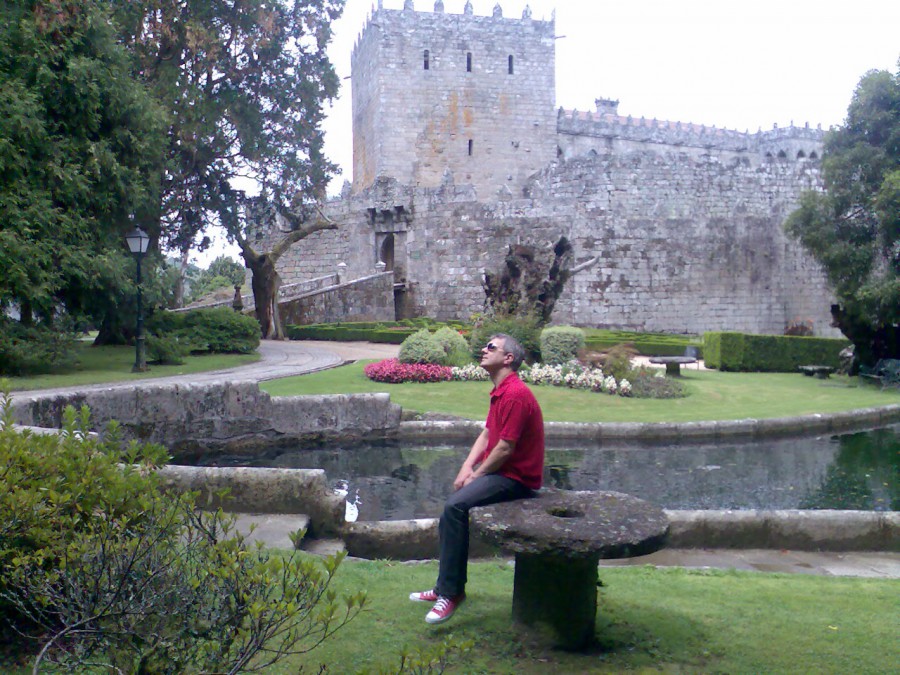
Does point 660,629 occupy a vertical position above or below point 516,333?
below

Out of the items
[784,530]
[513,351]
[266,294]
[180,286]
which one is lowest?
[784,530]

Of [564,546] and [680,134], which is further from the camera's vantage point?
[680,134]

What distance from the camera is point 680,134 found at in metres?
46.7

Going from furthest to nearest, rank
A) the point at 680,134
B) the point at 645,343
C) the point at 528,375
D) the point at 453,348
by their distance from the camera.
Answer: the point at 680,134, the point at 645,343, the point at 453,348, the point at 528,375

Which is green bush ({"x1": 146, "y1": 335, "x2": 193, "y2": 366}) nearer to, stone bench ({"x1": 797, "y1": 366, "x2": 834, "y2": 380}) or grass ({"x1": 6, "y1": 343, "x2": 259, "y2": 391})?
grass ({"x1": 6, "y1": 343, "x2": 259, "y2": 391})

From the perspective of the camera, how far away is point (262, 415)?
9.84 meters

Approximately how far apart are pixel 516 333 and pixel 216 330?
25.4ft

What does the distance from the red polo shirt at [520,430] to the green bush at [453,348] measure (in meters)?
10.9

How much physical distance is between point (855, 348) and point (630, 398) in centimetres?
746

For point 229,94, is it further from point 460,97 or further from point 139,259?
point 460,97

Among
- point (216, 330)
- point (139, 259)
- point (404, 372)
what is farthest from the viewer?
point (216, 330)

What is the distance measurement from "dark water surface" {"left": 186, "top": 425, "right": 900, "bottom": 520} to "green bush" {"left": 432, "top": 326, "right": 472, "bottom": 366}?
16.1 ft

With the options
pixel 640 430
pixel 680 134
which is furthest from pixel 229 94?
pixel 680 134

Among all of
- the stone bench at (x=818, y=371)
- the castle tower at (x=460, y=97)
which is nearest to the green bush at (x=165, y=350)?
the stone bench at (x=818, y=371)
